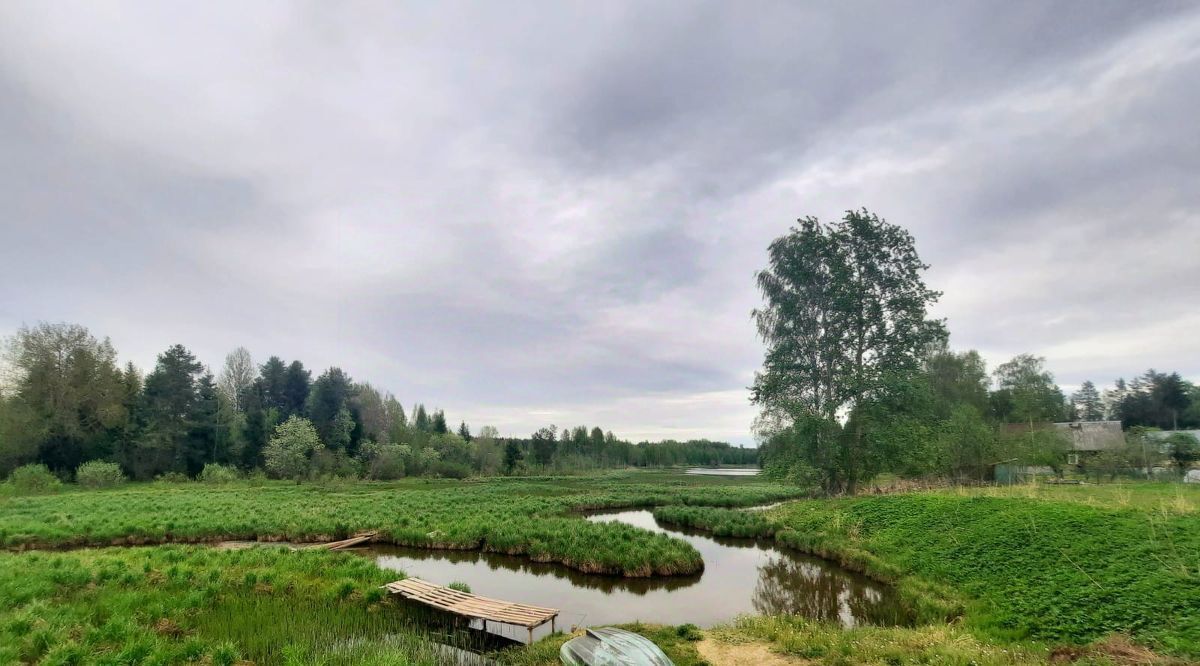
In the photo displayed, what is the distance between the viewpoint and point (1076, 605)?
403 inches

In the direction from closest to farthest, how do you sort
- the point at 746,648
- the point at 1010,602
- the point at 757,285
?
the point at 746,648 → the point at 1010,602 → the point at 757,285

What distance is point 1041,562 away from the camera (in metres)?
12.5

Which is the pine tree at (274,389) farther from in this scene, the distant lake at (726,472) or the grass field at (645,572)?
the distant lake at (726,472)

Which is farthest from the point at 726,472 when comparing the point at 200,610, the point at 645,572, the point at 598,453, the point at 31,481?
the point at 200,610

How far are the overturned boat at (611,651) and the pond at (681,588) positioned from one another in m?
3.28

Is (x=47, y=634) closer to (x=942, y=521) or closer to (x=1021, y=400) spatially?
(x=942, y=521)

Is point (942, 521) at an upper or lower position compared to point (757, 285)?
lower

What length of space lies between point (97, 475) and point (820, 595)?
52287 millimetres

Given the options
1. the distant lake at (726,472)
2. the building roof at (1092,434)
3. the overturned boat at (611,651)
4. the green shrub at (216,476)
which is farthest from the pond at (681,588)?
the distant lake at (726,472)

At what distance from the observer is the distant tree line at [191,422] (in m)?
45.7

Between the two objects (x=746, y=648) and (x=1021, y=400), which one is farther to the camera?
(x=1021, y=400)

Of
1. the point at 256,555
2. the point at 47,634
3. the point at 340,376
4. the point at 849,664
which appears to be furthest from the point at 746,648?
the point at 340,376

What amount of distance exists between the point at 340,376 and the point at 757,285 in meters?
58.6

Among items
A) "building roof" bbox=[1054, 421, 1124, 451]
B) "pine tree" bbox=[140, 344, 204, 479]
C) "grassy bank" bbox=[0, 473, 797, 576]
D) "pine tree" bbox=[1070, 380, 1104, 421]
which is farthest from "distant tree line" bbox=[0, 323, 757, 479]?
"pine tree" bbox=[1070, 380, 1104, 421]
